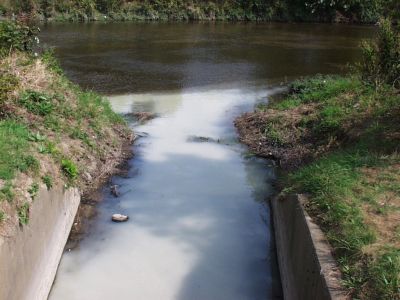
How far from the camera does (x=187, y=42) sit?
21156 mm

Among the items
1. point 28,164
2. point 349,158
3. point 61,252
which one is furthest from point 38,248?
point 349,158

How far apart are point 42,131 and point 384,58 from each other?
6.68m

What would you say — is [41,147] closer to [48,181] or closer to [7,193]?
[48,181]

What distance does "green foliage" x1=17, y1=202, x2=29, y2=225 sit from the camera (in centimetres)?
489

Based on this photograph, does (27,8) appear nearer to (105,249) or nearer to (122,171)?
(122,171)

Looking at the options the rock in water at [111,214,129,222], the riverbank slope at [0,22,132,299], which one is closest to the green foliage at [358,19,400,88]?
the riverbank slope at [0,22,132,299]

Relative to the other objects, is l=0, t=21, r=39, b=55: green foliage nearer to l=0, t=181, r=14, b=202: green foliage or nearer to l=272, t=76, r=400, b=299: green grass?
l=0, t=181, r=14, b=202: green foliage

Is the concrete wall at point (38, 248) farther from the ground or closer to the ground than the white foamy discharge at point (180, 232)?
farther from the ground

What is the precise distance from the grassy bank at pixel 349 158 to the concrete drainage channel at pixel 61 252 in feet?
0.48

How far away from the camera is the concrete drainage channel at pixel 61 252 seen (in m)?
4.32

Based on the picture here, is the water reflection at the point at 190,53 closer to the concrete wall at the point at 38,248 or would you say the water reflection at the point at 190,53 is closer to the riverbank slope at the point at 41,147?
the riverbank slope at the point at 41,147

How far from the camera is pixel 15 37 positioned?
366 inches

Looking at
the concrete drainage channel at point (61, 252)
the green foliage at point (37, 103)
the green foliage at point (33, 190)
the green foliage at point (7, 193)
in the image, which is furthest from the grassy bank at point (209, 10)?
the green foliage at point (7, 193)

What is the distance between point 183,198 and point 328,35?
19534 millimetres
